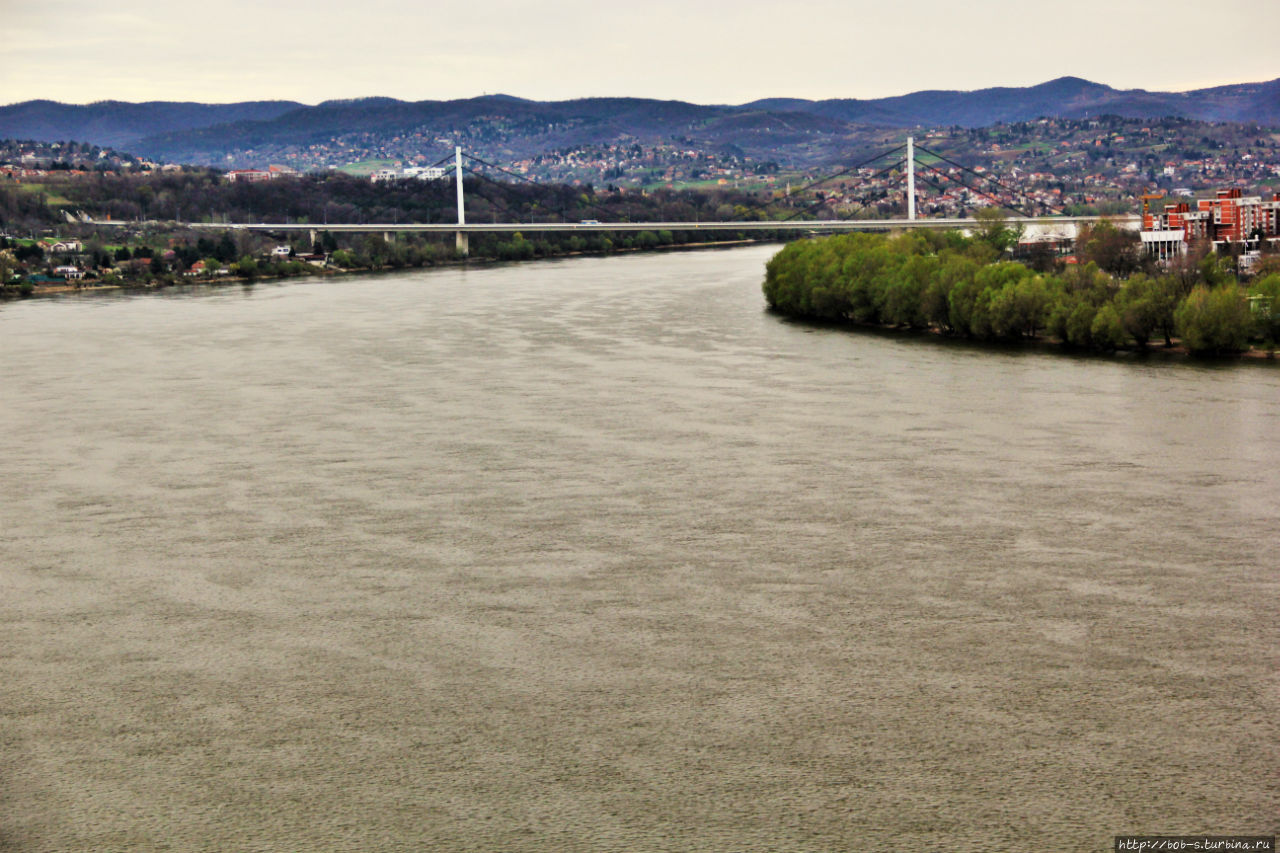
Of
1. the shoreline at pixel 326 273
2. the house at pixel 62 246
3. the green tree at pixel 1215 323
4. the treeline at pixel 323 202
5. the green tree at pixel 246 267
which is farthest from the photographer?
the treeline at pixel 323 202

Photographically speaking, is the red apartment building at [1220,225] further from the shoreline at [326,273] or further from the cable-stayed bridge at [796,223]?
the shoreline at [326,273]

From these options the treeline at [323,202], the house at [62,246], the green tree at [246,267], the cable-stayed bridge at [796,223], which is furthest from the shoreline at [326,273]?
the house at [62,246]

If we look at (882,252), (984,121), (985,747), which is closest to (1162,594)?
(985,747)

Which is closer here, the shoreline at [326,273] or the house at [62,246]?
the shoreline at [326,273]

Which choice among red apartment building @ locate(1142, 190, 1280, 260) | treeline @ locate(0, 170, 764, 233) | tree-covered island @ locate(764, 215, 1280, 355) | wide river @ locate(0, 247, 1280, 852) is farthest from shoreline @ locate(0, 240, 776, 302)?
red apartment building @ locate(1142, 190, 1280, 260)

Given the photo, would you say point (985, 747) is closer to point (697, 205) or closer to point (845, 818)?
point (845, 818)

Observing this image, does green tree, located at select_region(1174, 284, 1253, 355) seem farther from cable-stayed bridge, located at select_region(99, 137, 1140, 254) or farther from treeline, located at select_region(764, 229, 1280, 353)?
cable-stayed bridge, located at select_region(99, 137, 1140, 254)

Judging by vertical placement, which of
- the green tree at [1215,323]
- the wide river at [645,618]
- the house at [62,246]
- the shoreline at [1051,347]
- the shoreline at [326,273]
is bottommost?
the wide river at [645,618]

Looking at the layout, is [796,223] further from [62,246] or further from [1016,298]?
[62,246]
